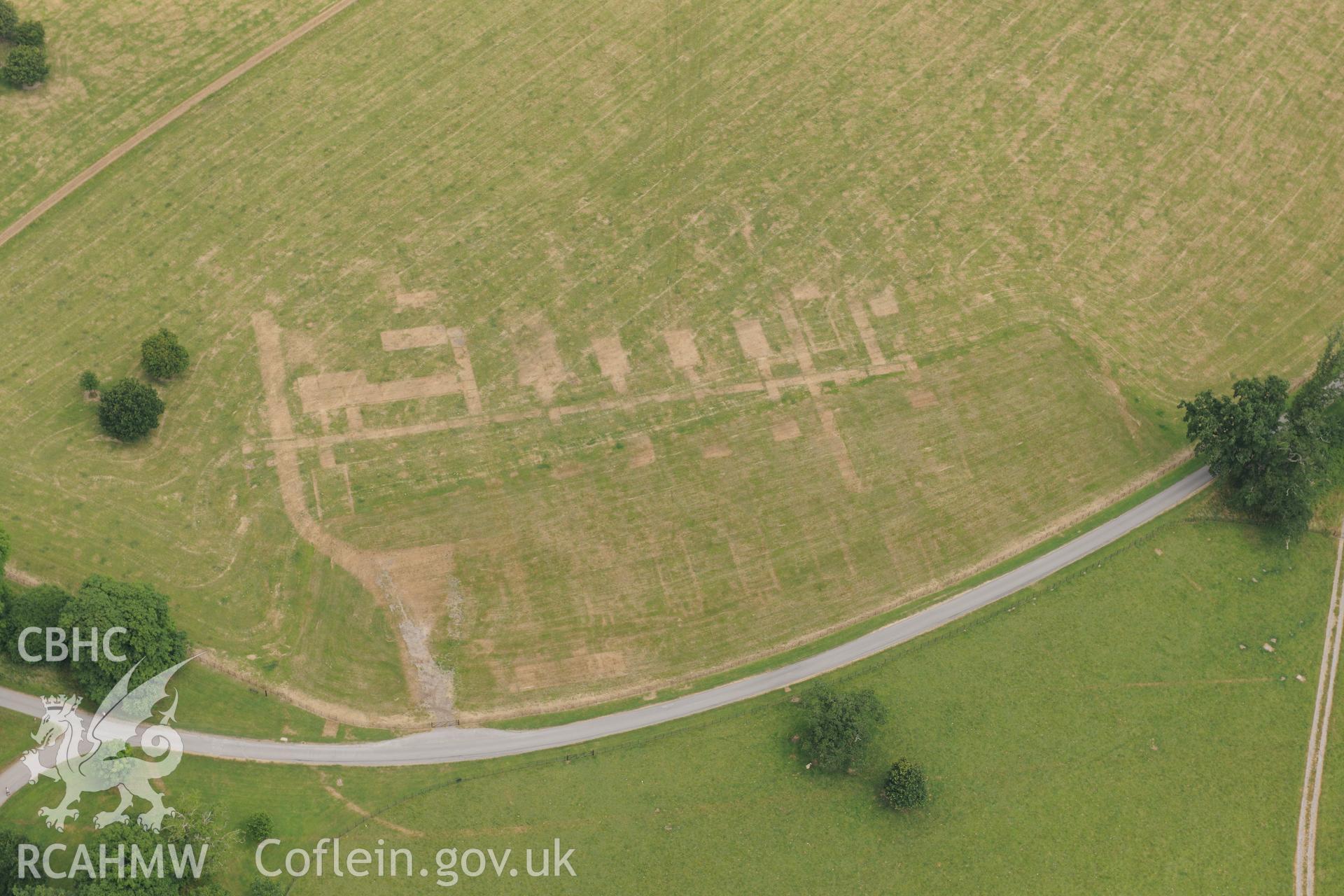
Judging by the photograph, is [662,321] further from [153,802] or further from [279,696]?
[153,802]

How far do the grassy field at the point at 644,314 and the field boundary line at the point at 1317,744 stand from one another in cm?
2005

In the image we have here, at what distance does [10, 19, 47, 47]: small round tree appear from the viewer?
11094cm

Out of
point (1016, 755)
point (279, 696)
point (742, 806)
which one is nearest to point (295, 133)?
point (279, 696)

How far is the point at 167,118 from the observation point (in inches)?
4363

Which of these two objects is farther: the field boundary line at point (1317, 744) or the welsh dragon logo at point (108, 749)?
the field boundary line at point (1317, 744)

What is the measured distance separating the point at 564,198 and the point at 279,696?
184 ft

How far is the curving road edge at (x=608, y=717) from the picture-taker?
81938 mm

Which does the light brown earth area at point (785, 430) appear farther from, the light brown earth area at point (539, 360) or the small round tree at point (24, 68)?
the small round tree at point (24, 68)

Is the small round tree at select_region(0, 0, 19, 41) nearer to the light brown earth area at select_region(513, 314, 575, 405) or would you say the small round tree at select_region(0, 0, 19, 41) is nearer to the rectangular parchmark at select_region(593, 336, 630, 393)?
the light brown earth area at select_region(513, 314, 575, 405)

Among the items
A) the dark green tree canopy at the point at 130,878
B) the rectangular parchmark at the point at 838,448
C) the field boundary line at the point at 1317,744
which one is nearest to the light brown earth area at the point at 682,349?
the rectangular parchmark at the point at 838,448

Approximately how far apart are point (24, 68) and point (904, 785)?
358 ft

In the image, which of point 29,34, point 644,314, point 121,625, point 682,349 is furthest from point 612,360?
point 29,34

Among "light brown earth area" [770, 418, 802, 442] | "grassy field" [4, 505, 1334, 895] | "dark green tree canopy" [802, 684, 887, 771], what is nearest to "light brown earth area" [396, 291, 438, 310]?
"light brown earth area" [770, 418, 802, 442]

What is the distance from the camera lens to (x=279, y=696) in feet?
277
